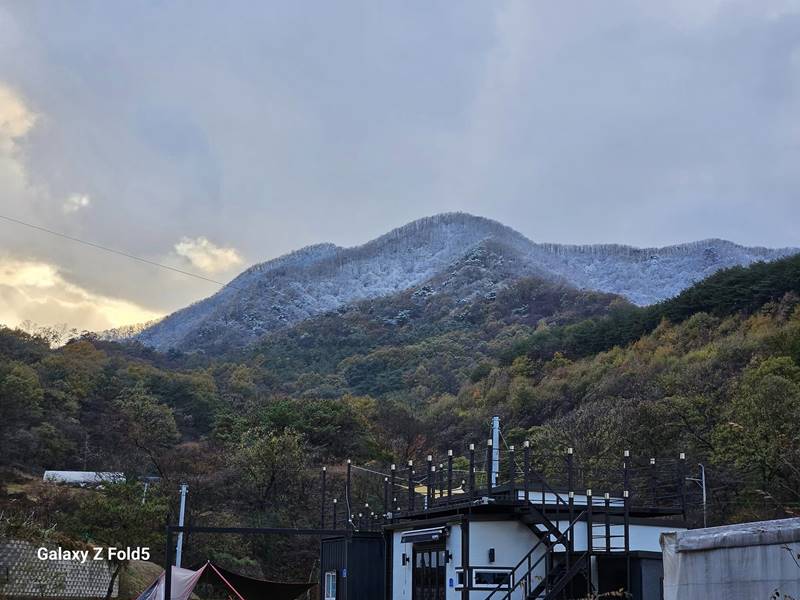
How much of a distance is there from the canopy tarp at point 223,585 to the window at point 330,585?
1.85 m

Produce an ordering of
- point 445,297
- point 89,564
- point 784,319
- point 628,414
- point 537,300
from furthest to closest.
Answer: point 445,297
point 537,300
point 784,319
point 628,414
point 89,564

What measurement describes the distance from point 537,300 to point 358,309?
24.3m

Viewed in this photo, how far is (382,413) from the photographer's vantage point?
57.1m

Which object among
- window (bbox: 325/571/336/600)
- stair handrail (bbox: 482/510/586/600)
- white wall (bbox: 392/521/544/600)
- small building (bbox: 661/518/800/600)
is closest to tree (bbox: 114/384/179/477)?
window (bbox: 325/571/336/600)

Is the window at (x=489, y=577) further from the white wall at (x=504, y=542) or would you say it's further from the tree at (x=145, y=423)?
the tree at (x=145, y=423)

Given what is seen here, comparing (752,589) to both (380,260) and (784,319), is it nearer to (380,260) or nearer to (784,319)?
(784,319)

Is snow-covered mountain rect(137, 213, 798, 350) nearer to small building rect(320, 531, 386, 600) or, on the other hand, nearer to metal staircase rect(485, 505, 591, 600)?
small building rect(320, 531, 386, 600)

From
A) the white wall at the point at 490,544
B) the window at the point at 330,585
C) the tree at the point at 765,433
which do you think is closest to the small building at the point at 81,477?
the window at the point at 330,585

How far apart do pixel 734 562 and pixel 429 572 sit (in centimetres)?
1286

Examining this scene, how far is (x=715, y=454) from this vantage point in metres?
30.6

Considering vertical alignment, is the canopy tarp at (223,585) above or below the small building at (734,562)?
below

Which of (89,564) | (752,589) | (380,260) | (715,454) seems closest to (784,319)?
(715,454)

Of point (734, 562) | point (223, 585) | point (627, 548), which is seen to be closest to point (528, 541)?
point (627, 548)

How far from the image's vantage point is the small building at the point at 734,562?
20.2ft
